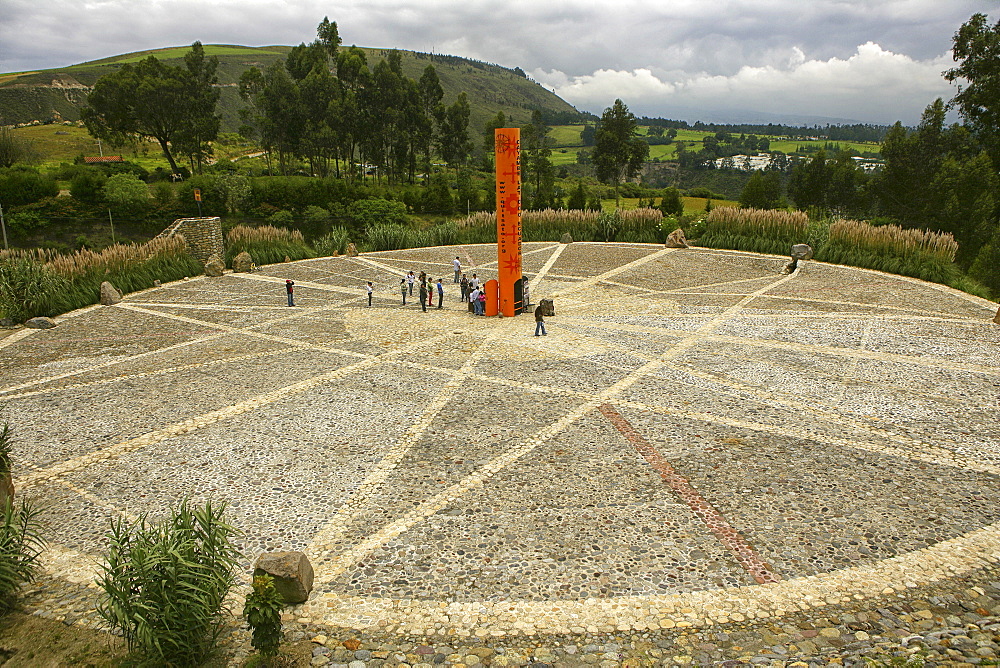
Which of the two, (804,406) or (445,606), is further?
(804,406)

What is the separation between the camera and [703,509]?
7.23 meters

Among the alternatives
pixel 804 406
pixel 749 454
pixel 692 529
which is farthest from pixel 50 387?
pixel 804 406

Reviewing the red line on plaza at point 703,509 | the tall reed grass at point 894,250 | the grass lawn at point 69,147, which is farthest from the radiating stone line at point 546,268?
the grass lawn at point 69,147

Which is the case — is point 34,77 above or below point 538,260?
above

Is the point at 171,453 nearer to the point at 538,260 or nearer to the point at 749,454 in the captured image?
the point at 749,454

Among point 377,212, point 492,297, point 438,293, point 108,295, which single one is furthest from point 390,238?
point 492,297

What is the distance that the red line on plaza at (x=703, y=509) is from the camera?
615 centimetres

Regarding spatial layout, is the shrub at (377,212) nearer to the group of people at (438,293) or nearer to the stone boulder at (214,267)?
the stone boulder at (214,267)

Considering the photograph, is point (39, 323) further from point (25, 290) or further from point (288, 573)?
point (288, 573)

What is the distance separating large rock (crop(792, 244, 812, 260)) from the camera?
22969 millimetres

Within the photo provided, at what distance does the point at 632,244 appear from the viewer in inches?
A: 1128

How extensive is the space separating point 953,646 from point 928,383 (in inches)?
307

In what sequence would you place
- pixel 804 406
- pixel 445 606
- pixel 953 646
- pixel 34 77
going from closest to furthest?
pixel 953 646 → pixel 445 606 → pixel 804 406 → pixel 34 77

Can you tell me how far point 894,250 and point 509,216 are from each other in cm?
1507
